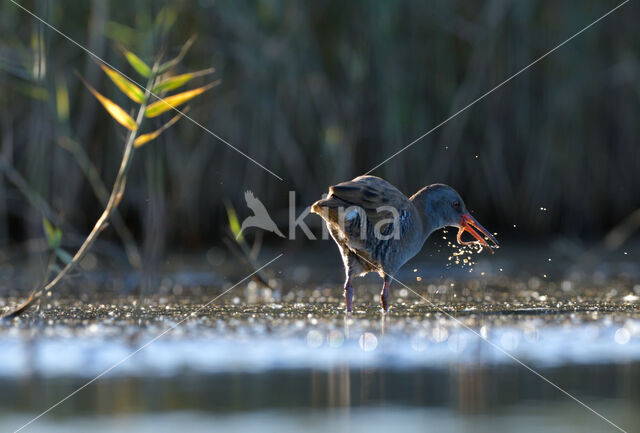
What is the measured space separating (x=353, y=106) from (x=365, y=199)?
2755mm

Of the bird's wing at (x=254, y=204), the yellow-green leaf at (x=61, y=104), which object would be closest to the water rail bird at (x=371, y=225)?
the yellow-green leaf at (x=61, y=104)

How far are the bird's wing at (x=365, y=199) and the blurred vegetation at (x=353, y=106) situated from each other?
1.93m

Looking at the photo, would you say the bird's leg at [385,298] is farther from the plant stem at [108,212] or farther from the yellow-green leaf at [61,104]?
the yellow-green leaf at [61,104]

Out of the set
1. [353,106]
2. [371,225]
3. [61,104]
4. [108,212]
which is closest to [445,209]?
[371,225]

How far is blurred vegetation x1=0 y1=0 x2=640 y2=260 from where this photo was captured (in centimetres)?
789

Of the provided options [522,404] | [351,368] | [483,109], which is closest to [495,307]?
[351,368]

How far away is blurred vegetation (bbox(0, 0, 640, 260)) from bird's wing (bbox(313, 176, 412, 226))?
6.33ft

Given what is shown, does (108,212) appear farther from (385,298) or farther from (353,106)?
(353,106)

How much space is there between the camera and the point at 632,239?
947 cm

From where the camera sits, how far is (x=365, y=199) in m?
5.52

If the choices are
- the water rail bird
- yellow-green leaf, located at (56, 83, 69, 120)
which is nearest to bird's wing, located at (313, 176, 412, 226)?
the water rail bird

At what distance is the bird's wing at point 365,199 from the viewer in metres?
5.48

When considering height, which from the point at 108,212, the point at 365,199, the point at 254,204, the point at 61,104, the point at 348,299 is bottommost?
the point at 348,299

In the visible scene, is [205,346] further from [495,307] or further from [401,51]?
[401,51]
